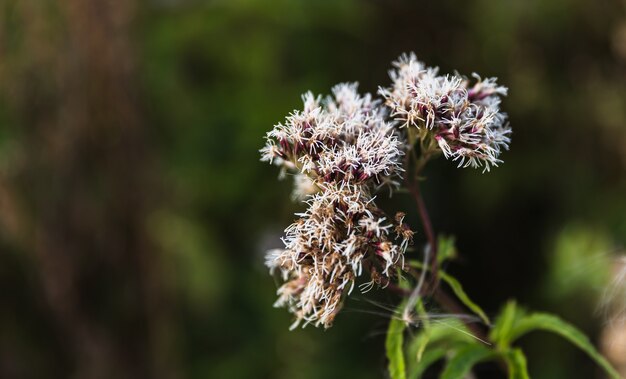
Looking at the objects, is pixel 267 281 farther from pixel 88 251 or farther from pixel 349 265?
pixel 349 265

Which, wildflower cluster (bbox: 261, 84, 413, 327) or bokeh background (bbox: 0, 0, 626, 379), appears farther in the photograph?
bokeh background (bbox: 0, 0, 626, 379)

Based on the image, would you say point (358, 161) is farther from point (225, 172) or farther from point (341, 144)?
point (225, 172)

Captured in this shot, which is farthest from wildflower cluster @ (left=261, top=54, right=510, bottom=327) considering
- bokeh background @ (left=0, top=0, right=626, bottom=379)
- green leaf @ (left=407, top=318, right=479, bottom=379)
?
bokeh background @ (left=0, top=0, right=626, bottom=379)

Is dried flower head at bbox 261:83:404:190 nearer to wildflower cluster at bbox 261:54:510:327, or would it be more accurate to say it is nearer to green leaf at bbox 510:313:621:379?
wildflower cluster at bbox 261:54:510:327

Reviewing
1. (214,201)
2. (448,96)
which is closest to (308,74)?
(214,201)

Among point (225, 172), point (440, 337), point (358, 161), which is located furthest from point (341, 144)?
point (225, 172)

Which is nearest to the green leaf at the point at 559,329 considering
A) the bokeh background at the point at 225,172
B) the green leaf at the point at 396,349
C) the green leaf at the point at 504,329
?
the green leaf at the point at 504,329

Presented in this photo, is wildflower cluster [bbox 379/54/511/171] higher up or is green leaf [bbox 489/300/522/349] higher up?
wildflower cluster [bbox 379/54/511/171]
